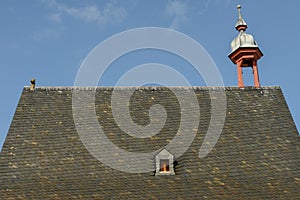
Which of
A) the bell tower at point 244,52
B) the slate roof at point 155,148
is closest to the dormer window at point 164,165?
the slate roof at point 155,148

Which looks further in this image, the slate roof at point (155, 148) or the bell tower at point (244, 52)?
the bell tower at point (244, 52)

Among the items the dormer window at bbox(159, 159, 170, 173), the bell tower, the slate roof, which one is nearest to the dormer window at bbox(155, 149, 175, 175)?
the dormer window at bbox(159, 159, 170, 173)

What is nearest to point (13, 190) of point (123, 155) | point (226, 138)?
point (123, 155)

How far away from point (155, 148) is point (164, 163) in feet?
3.82

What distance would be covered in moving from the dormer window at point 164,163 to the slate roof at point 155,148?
0.99 ft

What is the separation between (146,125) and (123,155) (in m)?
2.20

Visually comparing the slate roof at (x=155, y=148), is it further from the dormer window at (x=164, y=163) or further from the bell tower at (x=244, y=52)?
the bell tower at (x=244, y=52)

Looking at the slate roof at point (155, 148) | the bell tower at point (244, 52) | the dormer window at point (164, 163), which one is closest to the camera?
the slate roof at point (155, 148)

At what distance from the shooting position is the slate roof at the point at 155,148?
1998 centimetres

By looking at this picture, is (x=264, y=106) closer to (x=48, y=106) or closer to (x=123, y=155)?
(x=123, y=155)

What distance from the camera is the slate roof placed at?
787 inches

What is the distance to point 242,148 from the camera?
22.7 metres

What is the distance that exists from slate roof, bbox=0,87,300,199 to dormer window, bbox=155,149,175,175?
300 millimetres

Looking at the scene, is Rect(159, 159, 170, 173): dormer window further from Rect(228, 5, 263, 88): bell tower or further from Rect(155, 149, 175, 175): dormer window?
Rect(228, 5, 263, 88): bell tower
